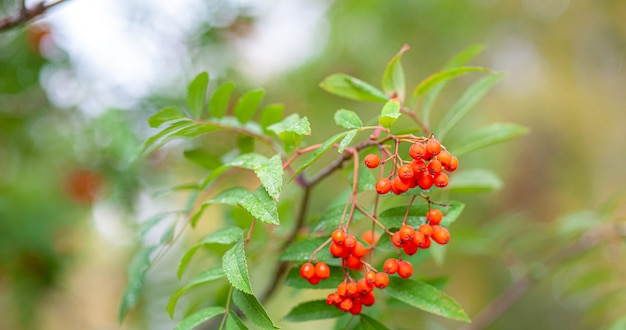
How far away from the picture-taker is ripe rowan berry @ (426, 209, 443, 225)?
0.47m

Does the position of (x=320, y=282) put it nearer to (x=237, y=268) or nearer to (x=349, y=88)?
(x=237, y=268)

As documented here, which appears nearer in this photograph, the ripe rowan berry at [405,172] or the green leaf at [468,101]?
the ripe rowan berry at [405,172]

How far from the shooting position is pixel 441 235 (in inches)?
18.4

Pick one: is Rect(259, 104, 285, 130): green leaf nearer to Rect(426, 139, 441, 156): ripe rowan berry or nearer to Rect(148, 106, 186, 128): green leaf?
Rect(148, 106, 186, 128): green leaf

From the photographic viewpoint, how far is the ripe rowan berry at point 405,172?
0.43m

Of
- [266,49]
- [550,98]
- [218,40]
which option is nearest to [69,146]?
[218,40]

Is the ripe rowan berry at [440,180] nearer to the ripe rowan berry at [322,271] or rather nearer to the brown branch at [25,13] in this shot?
the ripe rowan berry at [322,271]

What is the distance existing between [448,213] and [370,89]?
16 centimetres

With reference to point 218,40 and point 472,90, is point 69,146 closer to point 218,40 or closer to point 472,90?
point 218,40

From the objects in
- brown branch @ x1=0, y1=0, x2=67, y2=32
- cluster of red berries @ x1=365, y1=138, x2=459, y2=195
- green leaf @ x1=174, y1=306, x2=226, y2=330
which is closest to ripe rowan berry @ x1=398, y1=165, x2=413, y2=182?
cluster of red berries @ x1=365, y1=138, x2=459, y2=195

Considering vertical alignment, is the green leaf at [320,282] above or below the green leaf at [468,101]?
below

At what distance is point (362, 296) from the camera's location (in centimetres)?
47

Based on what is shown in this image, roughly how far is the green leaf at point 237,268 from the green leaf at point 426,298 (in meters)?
0.16

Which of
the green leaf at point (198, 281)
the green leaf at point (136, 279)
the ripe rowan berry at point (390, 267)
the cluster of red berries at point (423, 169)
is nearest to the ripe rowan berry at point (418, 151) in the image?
the cluster of red berries at point (423, 169)
